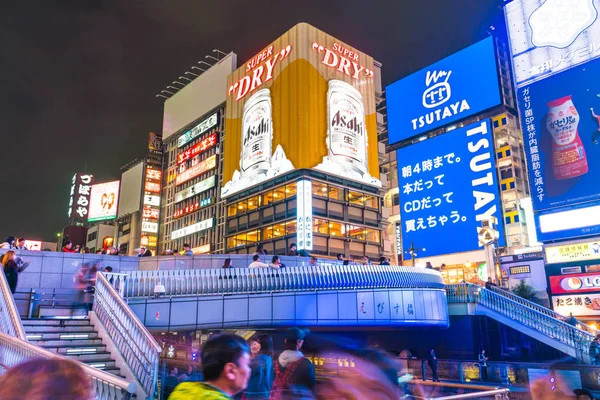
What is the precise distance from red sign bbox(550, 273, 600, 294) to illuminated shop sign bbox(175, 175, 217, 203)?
3915 centimetres

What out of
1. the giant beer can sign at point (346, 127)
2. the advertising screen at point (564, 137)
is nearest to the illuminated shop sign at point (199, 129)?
the giant beer can sign at point (346, 127)

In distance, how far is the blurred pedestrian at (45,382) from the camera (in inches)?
69.4

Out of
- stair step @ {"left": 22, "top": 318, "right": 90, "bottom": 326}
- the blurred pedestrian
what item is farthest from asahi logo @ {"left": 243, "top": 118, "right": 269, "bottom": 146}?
the blurred pedestrian

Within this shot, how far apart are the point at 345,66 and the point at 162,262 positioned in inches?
1523

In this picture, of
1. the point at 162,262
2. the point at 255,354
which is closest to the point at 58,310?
the point at 162,262

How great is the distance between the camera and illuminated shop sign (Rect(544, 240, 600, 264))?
32.7 m

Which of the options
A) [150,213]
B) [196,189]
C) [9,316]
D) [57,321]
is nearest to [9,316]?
[9,316]

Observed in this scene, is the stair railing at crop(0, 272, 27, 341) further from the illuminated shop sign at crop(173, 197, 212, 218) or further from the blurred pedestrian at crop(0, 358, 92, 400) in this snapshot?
the illuminated shop sign at crop(173, 197, 212, 218)

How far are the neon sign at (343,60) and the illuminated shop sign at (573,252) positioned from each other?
1091 inches

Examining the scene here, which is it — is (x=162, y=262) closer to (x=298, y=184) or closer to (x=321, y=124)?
(x=298, y=184)

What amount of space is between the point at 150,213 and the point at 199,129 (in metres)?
14.1

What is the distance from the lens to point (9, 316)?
938 centimetres

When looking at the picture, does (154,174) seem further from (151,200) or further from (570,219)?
(570,219)

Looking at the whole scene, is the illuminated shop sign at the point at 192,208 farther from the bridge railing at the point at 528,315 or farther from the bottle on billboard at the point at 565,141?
the bridge railing at the point at 528,315
